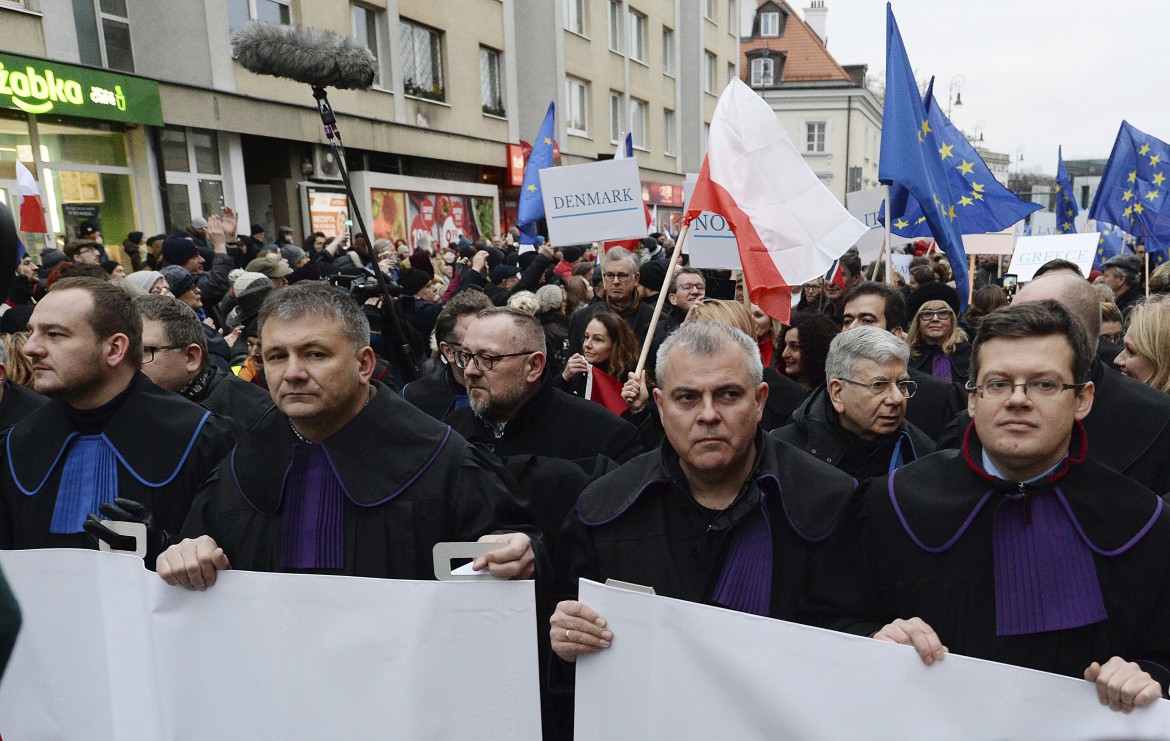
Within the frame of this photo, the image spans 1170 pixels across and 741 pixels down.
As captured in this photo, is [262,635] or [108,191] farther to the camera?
[108,191]

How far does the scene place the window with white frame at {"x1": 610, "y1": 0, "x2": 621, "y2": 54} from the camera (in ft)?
94.8

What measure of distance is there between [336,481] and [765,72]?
54.4 m

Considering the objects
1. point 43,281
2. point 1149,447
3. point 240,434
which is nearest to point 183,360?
point 240,434

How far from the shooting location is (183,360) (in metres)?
4.03

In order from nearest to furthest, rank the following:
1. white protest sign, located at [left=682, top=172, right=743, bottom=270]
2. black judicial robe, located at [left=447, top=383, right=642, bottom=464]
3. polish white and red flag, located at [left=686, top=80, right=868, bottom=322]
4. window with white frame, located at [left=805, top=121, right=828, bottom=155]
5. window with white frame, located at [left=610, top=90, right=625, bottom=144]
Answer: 1. black judicial robe, located at [left=447, top=383, right=642, bottom=464]
2. polish white and red flag, located at [left=686, top=80, right=868, bottom=322]
3. white protest sign, located at [left=682, top=172, right=743, bottom=270]
4. window with white frame, located at [left=610, top=90, right=625, bottom=144]
5. window with white frame, located at [left=805, top=121, right=828, bottom=155]

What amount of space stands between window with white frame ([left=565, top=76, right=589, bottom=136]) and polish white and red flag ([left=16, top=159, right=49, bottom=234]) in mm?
18802

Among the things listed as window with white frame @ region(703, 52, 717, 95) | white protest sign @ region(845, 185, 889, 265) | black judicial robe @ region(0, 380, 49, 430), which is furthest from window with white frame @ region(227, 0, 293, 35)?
window with white frame @ region(703, 52, 717, 95)

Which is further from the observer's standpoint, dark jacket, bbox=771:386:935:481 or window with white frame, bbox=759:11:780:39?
window with white frame, bbox=759:11:780:39

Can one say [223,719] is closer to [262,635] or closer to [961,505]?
[262,635]

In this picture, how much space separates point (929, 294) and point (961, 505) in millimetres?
4459

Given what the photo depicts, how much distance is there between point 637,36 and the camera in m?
30.7

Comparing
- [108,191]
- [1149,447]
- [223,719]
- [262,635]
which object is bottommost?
[223,719]

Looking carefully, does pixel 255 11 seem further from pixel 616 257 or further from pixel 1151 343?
pixel 1151 343

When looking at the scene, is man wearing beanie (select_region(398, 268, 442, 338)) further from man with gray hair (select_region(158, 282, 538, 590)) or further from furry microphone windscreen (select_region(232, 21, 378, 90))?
man with gray hair (select_region(158, 282, 538, 590))
